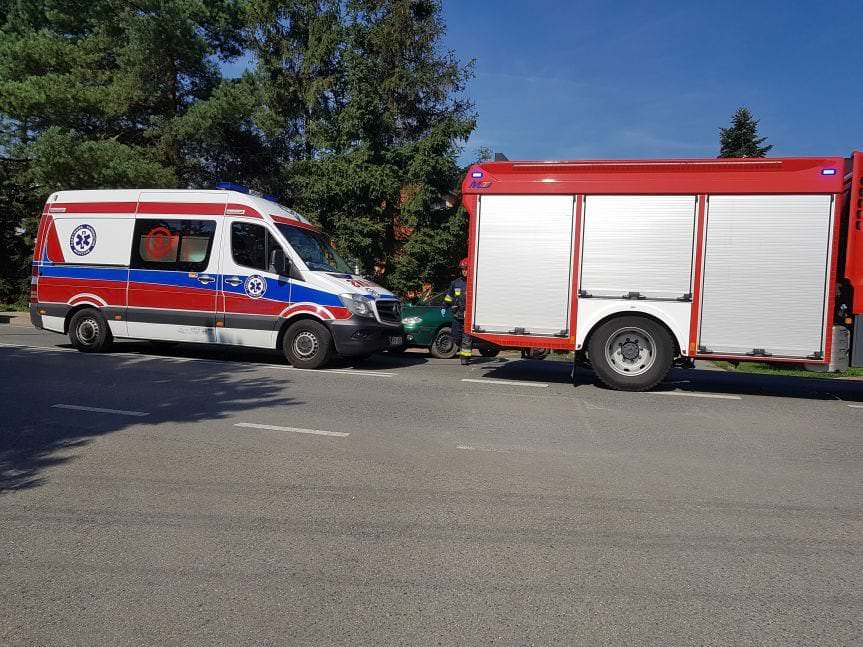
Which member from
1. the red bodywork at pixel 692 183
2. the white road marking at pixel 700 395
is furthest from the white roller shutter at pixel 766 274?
the white road marking at pixel 700 395

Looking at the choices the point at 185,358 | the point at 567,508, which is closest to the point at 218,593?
the point at 567,508

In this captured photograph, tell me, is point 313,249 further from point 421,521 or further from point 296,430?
point 421,521

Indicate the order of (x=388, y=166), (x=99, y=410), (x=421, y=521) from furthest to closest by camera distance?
(x=388, y=166) → (x=99, y=410) → (x=421, y=521)

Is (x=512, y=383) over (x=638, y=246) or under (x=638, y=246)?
under

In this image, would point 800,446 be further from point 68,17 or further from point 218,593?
point 68,17

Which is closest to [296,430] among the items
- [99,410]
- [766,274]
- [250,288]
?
[99,410]

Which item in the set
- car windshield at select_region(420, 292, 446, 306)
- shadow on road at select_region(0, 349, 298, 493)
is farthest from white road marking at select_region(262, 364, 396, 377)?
car windshield at select_region(420, 292, 446, 306)

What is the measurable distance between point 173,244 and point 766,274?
8791 mm

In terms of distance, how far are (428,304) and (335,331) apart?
11.9ft

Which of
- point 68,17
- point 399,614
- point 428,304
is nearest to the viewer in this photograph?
point 399,614

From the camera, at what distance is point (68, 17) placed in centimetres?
2142

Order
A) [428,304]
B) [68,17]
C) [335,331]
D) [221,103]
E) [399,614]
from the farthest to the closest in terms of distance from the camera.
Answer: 1. [68,17]
2. [221,103]
3. [428,304]
4. [335,331]
5. [399,614]

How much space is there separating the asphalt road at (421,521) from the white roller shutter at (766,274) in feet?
3.37

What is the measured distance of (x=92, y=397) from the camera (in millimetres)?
7520
